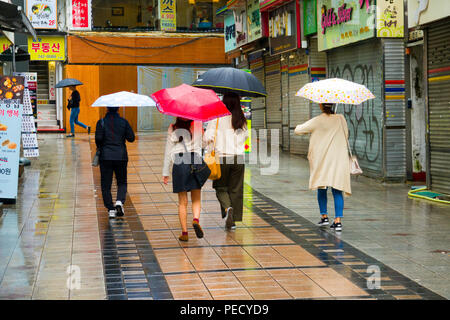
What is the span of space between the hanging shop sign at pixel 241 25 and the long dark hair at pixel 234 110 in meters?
14.9

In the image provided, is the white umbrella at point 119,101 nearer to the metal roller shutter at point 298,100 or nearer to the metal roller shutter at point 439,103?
the metal roller shutter at point 439,103

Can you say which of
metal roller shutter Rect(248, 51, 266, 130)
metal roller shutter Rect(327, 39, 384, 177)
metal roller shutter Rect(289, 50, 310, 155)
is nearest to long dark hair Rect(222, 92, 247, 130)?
metal roller shutter Rect(327, 39, 384, 177)

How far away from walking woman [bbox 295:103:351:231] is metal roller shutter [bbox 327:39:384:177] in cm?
466

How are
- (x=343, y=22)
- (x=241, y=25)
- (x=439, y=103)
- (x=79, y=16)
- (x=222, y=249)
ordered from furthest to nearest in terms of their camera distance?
(x=79, y=16) < (x=241, y=25) < (x=343, y=22) < (x=439, y=103) < (x=222, y=249)

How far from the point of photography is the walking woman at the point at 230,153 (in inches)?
333

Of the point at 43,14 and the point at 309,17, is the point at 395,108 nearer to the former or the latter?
the point at 309,17

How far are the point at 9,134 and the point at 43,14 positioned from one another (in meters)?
18.3

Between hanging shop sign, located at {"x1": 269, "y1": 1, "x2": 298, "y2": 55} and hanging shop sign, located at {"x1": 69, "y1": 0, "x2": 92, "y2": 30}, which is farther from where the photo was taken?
hanging shop sign, located at {"x1": 69, "y1": 0, "x2": 92, "y2": 30}

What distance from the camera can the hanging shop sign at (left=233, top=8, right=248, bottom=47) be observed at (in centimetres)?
Answer: 2328

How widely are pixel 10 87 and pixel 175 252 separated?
449cm

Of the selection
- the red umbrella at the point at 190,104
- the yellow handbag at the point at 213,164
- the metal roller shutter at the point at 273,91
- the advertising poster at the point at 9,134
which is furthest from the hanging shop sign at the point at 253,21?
the red umbrella at the point at 190,104

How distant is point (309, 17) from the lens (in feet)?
55.7

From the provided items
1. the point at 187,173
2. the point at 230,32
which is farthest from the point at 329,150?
the point at 230,32

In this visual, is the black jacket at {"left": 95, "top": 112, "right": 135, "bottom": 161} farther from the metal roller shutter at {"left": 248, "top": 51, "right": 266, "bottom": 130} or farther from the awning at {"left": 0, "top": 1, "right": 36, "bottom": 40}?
the metal roller shutter at {"left": 248, "top": 51, "right": 266, "bottom": 130}
